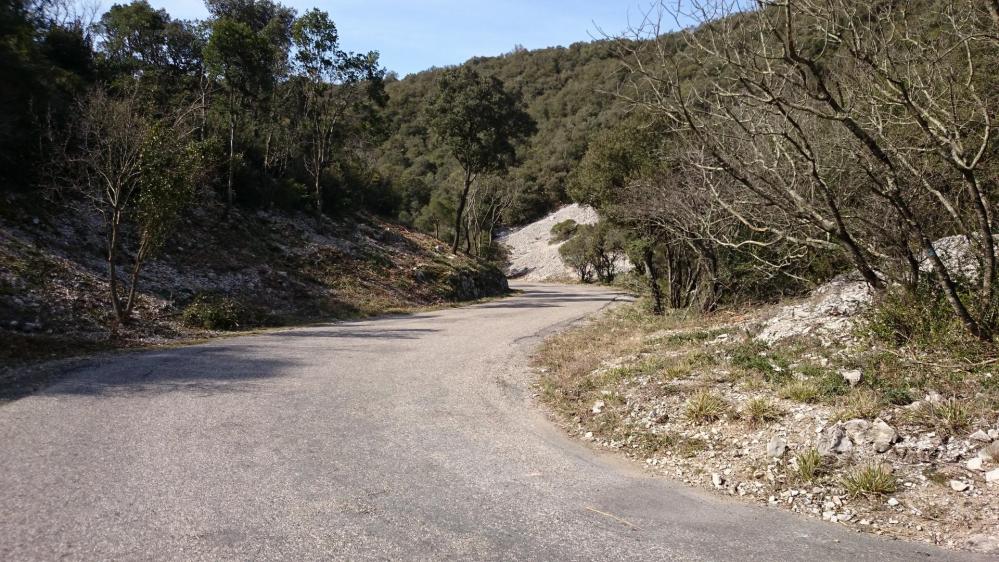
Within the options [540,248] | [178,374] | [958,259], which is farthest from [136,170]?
[540,248]

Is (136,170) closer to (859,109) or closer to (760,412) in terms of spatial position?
(760,412)

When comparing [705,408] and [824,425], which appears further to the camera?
[705,408]

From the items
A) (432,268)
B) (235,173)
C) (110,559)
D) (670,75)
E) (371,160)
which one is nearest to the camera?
(110,559)

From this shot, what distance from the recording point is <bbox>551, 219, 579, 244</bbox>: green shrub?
53.6m

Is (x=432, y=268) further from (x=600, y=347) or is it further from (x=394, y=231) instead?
(x=600, y=347)

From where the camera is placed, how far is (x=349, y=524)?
12.2 feet

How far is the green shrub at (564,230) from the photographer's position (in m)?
53.6

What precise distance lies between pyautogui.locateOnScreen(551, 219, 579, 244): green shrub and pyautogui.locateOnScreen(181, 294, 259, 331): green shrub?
41.1 meters

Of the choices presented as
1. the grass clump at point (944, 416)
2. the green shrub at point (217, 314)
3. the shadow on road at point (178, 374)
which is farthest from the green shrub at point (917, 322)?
the green shrub at point (217, 314)

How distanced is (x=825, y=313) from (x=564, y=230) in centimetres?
4623

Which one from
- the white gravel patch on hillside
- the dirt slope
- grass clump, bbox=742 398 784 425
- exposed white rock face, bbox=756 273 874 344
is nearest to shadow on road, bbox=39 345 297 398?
the dirt slope

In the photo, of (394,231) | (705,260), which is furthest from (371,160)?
(705,260)

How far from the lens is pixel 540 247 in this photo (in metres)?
56.2

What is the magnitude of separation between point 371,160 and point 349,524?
121 feet
